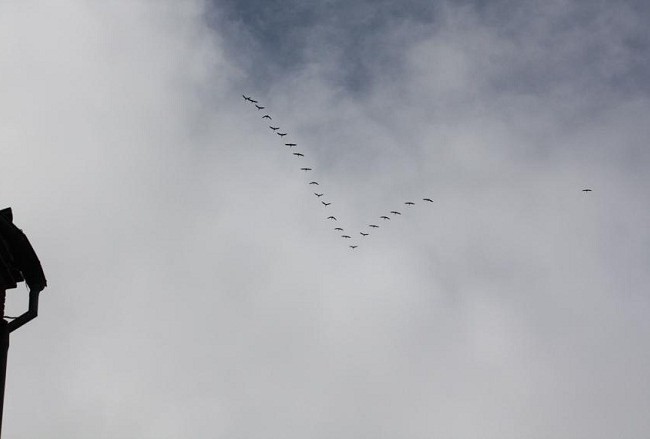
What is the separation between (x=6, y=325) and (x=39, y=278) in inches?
53.1

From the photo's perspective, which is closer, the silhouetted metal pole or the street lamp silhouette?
the silhouetted metal pole

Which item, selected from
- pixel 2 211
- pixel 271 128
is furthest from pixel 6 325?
pixel 271 128

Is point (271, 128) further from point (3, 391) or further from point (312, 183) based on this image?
point (3, 391)

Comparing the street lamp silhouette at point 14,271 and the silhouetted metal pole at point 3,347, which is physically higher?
the street lamp silhouette at point 14,271

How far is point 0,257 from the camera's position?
1717cm

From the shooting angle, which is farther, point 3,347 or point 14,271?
point 14,271

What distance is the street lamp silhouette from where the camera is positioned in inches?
680

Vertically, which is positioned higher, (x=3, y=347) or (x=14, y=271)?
(x=14, y=271)

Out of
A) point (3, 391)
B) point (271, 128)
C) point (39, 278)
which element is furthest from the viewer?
point (271, 128)

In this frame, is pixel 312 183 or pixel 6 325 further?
pixel 312 183

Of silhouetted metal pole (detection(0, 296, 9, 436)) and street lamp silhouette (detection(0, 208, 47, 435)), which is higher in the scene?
street lamp silhouette (detection(0, 208, 47, 435))

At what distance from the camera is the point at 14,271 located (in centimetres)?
1788

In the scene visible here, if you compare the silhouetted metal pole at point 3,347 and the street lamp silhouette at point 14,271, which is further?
the street lamp silhouette at point 14,271

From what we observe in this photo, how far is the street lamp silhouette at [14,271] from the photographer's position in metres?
17.3
